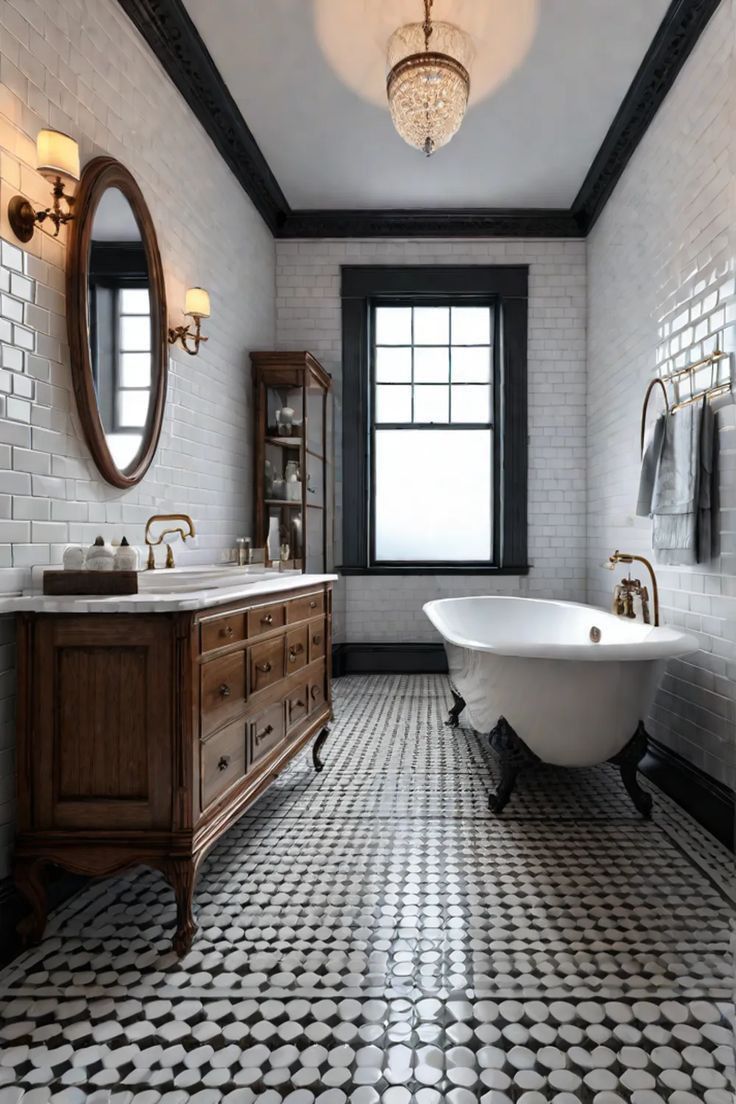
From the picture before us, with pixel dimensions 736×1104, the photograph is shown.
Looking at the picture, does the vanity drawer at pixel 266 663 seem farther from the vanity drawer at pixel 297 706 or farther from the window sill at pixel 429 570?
the window sill at pixel 429 570

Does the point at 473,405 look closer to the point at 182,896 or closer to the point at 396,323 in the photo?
the point at 396,323

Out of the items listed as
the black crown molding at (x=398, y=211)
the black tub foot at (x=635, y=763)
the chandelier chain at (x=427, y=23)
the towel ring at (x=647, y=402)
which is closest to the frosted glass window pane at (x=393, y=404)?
the black crown molding at (x=398, y=211)

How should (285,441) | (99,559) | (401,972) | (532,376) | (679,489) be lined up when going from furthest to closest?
(532,376) → (285,441) → (679,489) → (99,559) → (401,972)

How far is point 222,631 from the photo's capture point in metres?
2.02

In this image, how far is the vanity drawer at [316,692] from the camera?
3.02 metres

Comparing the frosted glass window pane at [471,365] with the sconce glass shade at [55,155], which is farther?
the frosted glass window pane at [471,365]

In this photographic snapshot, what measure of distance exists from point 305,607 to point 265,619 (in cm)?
55

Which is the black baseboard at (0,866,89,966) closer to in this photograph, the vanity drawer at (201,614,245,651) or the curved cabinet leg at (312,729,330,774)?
the vanity drawer at (201,614,245,651)

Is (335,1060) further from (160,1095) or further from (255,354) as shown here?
(255,354)

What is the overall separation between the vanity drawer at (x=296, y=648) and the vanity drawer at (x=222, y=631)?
51cm

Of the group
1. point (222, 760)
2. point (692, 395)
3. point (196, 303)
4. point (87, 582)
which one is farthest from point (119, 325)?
point (692, 395)

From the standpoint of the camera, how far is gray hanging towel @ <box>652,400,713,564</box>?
2754mm

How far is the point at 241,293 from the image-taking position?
14.2 feet

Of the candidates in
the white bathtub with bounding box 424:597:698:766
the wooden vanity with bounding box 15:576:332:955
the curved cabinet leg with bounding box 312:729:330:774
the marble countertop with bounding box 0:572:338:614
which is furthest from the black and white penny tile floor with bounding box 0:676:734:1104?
the marble countertop with bounding box 0:572:338:614
